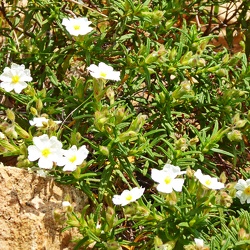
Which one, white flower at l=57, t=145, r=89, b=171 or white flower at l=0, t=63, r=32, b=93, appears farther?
white flower at l=0, t=63, r=32, b=93

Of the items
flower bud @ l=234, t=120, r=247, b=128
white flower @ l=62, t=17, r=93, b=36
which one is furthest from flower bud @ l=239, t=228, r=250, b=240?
white flower @ l=62, t=17, r=93, b=36

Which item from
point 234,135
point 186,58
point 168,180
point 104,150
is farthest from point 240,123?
point 104,150

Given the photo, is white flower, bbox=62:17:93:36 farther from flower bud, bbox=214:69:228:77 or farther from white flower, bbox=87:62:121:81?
flower bud, bbox=214:69:228:77

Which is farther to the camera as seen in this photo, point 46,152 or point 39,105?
point 39,105

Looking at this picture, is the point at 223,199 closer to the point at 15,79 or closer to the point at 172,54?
the point at 172,54

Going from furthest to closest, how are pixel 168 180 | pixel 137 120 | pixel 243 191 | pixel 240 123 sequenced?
1. pixel 240 123
2. pixel 243 191
3. pixel 137 120
4. pixel 168 180

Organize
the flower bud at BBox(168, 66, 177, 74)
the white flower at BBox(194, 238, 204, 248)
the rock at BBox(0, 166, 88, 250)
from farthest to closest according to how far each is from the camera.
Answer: the flower bud at BBox(168, 66, 177, 74), the rock at BBox(0, 166, 88, 250), the white flower at BBox(194, 238, 204, 248)

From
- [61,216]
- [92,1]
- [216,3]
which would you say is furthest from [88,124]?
[216,3]
